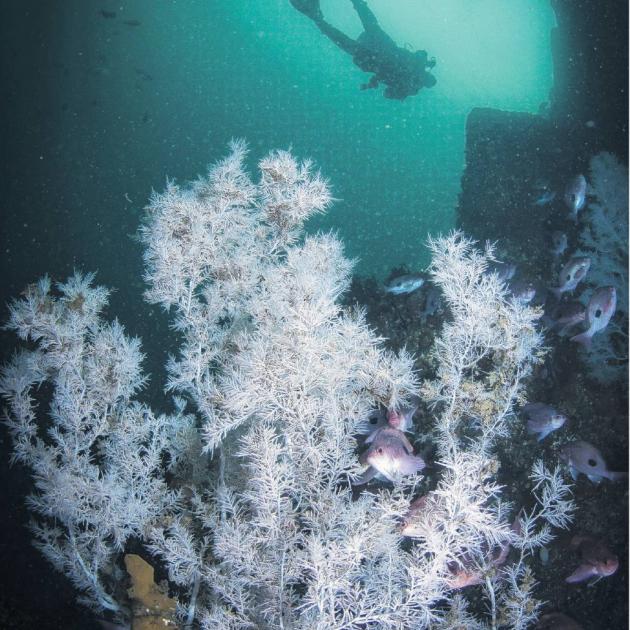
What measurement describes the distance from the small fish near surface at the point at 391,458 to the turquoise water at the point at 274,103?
339 centimetres

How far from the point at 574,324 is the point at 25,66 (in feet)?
44.3

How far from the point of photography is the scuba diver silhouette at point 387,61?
8.73 metres

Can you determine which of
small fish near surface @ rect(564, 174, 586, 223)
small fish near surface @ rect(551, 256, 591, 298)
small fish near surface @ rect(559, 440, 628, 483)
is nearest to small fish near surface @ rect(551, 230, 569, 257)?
small fish near surface @ rect(564, 174, 586, 223)

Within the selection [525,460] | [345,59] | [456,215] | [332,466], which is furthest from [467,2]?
[332,466]

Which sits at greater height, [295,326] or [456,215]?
[295,326]

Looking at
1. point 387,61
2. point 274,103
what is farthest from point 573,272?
point 274,103

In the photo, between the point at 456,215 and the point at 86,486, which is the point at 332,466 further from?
the point at 456,215

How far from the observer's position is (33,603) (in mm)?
4711

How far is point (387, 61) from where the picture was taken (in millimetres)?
8867

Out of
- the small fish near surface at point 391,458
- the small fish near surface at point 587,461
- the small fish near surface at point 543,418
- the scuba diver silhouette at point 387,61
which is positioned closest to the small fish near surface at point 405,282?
the small fish near surface at point 543,418

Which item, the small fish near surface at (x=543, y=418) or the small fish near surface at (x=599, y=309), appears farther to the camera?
the small fish near surface at (x=599, y=309)

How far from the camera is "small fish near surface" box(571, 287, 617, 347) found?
3.97 metres

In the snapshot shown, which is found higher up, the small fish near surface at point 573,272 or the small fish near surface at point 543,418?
the small fish near surface at point 573,272

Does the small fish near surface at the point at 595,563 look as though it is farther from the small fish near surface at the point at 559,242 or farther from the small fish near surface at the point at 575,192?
the small fish near surface at the point at 575,192
